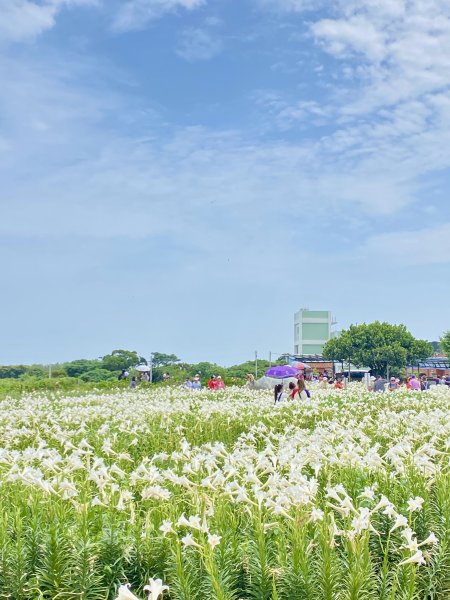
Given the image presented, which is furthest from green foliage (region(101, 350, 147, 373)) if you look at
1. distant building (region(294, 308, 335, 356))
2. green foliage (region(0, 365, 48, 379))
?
distant building (region(294, 308, 335, 356))

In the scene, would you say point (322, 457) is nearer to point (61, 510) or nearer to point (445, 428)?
point (61, 510)

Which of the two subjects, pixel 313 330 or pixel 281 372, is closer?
pixel 281 372

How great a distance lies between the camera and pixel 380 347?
83.8 meters

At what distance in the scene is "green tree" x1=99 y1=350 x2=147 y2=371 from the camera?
70.9m

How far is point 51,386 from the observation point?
34812mm

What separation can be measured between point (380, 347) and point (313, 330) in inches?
2466

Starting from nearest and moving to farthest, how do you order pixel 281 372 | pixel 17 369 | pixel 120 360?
pixel 281 372
pixel 17 369
pixel 120 360

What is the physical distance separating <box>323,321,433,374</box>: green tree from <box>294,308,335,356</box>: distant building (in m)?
57.7

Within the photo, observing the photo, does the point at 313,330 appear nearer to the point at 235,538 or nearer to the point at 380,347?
the point at 380,347

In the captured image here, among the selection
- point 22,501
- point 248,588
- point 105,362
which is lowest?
point 248,588

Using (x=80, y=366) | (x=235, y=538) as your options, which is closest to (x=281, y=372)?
(x=235, y=538)

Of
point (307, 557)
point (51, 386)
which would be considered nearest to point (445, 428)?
point (307, 557)

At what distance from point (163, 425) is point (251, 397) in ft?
38.3

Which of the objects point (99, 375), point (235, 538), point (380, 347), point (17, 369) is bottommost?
point (235, 538)
